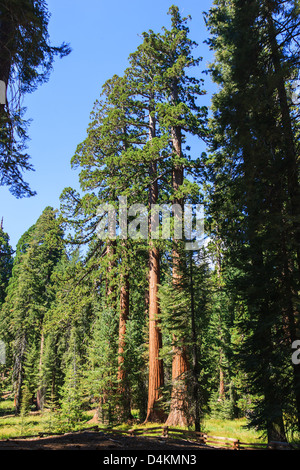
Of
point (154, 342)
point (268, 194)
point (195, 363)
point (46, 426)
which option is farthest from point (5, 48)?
point (46, 426)

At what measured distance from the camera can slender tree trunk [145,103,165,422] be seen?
1174cm

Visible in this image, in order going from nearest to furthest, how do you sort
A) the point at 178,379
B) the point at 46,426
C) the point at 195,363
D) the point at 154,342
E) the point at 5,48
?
the point at 5,48 → the point at 195,363 → the point at 178,379 → the point at 154,342 → the point at 46,426

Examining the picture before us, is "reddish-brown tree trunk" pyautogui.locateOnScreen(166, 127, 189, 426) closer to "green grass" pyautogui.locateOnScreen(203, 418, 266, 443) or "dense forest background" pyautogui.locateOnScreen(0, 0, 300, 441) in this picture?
"dense forest background" pyautogui.locateOnScreen(0, 0, 300, 441)

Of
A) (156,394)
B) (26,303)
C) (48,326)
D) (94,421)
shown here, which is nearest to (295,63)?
(156,394)

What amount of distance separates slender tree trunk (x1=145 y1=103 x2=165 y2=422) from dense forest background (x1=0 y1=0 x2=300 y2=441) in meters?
0.06

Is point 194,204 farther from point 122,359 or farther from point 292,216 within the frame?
point 122,359

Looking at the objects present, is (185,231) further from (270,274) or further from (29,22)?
→ (29,22)

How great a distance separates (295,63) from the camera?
739 centimetres

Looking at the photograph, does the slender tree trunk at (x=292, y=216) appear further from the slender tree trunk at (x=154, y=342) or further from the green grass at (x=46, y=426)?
the slender tree trunk at (x=154, y=342)

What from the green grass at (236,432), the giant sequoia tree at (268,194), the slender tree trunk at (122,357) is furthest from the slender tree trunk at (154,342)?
the giant sequoia tree at (268,194)

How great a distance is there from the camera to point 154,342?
41.2ft

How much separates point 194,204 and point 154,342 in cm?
592

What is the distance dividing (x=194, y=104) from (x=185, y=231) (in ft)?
20.6

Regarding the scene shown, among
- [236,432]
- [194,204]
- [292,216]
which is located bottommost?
[236,432]
